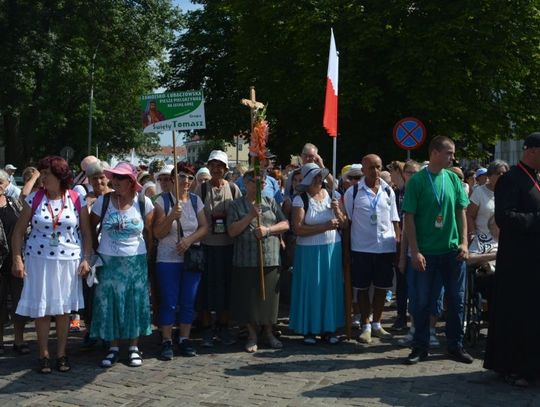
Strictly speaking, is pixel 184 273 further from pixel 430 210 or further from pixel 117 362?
pixel 430 210

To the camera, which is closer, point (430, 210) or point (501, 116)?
point (430, 210)

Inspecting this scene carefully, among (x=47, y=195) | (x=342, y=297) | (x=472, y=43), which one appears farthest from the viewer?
(x=472, y=43)

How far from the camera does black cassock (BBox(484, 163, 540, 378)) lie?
5.96 m

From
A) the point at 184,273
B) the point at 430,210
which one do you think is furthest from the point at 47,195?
the point at 430,210

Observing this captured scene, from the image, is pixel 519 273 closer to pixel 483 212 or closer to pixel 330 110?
pixel 483 212

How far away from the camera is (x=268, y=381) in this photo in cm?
635

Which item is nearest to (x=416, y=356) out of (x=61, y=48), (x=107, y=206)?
(x=107, y=206)

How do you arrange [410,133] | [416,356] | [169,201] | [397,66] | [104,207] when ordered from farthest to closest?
[397,66] → [410,133] → [169,201] → [416,356] → [104,207]

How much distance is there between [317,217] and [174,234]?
1529 millimetres

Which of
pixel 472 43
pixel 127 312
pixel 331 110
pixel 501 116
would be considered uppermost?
pixel 472 43

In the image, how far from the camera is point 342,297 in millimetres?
7914

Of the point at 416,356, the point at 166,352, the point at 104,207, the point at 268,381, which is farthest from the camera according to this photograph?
the point at 166,352

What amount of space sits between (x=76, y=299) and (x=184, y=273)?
1095 millimetres

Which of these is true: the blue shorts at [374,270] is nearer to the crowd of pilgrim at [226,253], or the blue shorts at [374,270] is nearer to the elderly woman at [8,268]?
the crowd of pilgrim at [226,253]
